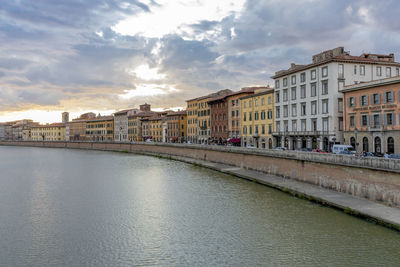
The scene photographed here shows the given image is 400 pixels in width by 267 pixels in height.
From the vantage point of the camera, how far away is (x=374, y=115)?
4100 centimetres

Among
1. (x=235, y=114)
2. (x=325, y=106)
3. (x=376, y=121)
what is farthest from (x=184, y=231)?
(x=235, y=114)

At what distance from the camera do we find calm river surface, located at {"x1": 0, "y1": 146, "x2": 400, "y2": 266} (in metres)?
16.5

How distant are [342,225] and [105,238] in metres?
14.1

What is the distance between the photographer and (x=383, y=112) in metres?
39.7

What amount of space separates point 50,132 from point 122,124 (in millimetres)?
65264

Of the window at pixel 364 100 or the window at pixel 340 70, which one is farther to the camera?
the window at pixel 340 70

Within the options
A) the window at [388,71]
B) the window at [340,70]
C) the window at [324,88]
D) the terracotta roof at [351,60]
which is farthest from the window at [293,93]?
the window at [388,71]

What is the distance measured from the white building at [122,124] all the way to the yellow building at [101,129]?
3.84 meters

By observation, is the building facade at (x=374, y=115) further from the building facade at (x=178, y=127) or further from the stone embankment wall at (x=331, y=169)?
the building facade at (x=178, y=127)

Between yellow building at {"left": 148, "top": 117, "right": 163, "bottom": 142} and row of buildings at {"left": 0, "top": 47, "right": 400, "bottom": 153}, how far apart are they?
24608 millimetres

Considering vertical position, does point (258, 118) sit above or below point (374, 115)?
above

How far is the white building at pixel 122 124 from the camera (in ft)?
444

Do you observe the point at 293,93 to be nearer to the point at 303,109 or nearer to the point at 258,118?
the point at 303,109

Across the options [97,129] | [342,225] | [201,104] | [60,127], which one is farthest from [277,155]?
[60,127]
